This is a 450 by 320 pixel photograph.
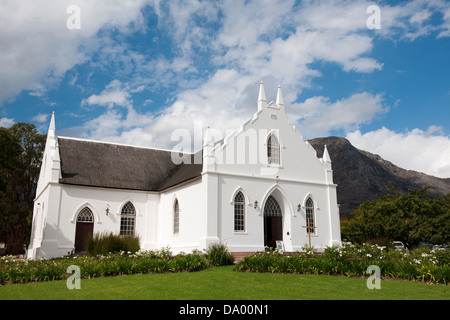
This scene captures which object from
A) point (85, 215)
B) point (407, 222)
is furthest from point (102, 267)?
point (407, 222)

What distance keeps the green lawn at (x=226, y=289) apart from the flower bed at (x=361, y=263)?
0.78 metres

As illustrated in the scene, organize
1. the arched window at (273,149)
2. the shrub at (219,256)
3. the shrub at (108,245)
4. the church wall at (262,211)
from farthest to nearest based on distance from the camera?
the arched window at (273,149) < the church wall at (262,211) < the shrub at (108,245) < the shrub at (219,256)

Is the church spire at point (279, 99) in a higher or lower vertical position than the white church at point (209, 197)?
higher

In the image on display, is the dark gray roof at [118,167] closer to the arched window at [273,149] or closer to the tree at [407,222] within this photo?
the arched window at [273,149]

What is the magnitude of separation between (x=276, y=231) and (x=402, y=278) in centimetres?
1143

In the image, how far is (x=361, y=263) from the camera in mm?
14328

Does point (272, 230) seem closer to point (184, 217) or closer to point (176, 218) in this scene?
point (184, 217)

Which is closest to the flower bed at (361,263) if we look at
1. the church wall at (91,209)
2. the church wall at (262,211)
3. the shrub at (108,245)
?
the church wall at (262,211)

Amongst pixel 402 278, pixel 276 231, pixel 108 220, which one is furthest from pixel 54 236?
pixel 402 278

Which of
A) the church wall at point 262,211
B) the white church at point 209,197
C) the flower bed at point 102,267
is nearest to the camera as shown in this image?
the flower bed at point 102,267

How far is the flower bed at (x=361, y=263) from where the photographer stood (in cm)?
1324

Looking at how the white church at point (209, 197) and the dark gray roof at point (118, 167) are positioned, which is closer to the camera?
the white church at point (209, 197)

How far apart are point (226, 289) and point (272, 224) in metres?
13.8

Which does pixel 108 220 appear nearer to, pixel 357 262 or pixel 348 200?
pixel 357 262
